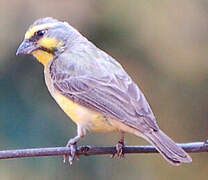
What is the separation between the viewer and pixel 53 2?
30.1ft

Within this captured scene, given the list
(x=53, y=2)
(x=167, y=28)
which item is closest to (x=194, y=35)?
(x=167, y=28)

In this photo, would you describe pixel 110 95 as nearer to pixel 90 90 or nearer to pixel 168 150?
pixel 90 90

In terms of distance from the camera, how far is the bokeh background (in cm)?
908

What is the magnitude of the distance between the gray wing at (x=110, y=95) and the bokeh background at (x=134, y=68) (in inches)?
79.7

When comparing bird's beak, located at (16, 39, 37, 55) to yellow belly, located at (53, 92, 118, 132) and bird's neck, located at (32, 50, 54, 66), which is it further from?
yellow belly, located at (53, 92, 118, 132)

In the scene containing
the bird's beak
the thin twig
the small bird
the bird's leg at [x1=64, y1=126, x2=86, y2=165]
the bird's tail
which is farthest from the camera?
the bird's beak

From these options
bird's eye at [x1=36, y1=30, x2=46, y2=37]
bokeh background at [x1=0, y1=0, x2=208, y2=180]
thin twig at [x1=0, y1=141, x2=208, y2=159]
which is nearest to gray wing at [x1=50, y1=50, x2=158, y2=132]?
bird's eye at [x1=36, y1=30, x2=46, y2=37]

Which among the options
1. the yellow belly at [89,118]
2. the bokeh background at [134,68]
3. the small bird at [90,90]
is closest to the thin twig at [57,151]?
the small bird at [90,90]

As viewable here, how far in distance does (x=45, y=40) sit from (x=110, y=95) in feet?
2.64

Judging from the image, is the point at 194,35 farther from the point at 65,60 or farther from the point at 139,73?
the point at 65,60

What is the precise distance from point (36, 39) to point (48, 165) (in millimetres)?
2071

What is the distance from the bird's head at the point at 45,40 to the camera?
707 centimetres

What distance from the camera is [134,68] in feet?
31.4

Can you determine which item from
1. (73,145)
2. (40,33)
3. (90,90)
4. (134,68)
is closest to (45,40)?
(40,33)
